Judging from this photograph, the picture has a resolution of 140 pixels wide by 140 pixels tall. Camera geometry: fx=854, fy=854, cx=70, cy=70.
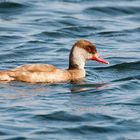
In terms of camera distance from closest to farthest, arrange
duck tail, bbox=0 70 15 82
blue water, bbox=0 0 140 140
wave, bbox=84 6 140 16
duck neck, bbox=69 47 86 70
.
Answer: blue water, bbox=0 0 140 140 < duck tail, bbox=0 70 15 82 < duck neck, bbox=69 47 86 70 < wave, bbox=84 6 140 16

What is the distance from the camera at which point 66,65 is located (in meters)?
19.6

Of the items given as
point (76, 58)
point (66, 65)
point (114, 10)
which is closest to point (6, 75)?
point (76, 58)

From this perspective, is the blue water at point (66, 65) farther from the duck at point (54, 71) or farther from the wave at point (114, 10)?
the duck at point (54, 71)

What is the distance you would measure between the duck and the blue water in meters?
0.16

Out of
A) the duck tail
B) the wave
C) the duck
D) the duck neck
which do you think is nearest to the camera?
the duck tail

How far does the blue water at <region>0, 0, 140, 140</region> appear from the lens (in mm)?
14273

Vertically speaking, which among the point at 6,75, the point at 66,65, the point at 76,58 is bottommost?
the point at 66,65

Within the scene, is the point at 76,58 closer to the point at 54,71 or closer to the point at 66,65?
the point at 54,71

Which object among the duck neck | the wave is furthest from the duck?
the wave

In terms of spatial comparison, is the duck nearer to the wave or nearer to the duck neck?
the duck neck

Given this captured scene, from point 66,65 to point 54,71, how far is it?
7.89 ft

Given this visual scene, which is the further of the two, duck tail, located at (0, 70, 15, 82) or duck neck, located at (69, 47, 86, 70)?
duck neck, located at (69, 47, 86, 70)

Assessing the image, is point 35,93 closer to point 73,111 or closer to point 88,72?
point 73,111

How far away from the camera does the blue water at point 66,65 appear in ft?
46.8
